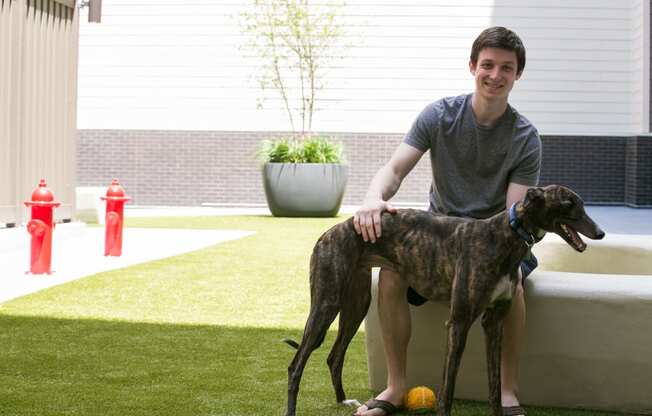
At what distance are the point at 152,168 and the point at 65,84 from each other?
24.6 ft

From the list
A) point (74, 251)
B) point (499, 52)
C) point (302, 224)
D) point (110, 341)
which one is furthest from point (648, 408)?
point (302, 224)

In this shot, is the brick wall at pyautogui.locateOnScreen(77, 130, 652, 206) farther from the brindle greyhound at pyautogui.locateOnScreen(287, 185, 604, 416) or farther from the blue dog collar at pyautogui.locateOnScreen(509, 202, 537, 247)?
the blue dog collar at pyautogui.locateOnScreen(509, 202, 537, 247)

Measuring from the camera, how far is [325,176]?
48.6ft

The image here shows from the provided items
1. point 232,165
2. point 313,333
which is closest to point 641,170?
point 232,165

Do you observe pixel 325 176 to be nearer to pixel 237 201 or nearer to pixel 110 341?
pixel 237 201

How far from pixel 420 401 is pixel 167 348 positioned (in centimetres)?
155

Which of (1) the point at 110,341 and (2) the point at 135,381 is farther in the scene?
(1) the point at 110,341

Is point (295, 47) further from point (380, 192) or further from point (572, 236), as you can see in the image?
point (572, 236)

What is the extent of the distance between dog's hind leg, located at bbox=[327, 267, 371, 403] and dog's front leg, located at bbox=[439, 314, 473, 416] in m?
0.48

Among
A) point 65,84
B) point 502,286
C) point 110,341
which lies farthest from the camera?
point 65,84

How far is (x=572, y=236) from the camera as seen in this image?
Answer: 10.8 ft

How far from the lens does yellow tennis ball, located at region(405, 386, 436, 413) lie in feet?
12.6

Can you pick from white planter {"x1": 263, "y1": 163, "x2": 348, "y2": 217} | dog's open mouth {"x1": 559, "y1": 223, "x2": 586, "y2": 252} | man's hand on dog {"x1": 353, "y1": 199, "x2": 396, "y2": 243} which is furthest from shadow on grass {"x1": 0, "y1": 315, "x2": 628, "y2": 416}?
white planter {"x1": 263, "y1": 163, "x2": 348, "y2": 217}

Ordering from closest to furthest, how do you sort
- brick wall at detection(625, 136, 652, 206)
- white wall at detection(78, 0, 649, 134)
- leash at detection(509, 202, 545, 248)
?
leash at detection(509, 202, 545, 248), brick wall at detection(625, 136, 652, 206), white wall at detection(78, 0, 649, 134)
